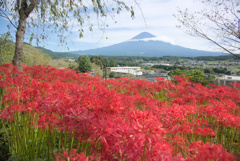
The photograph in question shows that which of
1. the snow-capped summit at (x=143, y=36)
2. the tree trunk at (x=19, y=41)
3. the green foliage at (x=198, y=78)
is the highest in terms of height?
the snow-capped summit at (x=143, y=36)

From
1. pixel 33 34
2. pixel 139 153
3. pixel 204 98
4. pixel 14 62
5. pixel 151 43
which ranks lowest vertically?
pixel 204 98

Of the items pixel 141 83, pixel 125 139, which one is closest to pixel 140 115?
pixel 125 139

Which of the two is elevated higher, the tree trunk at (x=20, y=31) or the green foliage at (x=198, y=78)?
the tree trunk at (x=20, y=31)

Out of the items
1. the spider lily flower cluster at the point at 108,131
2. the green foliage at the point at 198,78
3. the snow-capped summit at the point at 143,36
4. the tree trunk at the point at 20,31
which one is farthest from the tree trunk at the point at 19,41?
the snow-capped summit at the point at 143,36

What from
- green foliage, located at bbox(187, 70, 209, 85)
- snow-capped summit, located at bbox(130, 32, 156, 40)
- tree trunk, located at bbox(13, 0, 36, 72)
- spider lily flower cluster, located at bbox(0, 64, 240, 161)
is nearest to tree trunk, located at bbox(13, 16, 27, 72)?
tree trunk, located at bbox(13, 0, 36, 72)

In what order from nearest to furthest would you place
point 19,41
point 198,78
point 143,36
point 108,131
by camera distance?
1. point 108,131
2. point 19,41
3. point 198,78
4. point 143,36

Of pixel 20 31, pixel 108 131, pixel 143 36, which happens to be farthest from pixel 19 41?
pixel 143 36

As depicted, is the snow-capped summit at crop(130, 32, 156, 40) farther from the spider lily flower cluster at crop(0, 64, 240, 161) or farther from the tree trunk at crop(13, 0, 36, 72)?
the spider lily flower cluster at crop(0, 64, 240, 161)

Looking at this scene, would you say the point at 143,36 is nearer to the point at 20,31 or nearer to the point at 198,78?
the point at 198,78

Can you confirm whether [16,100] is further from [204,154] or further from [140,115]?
[204,154]

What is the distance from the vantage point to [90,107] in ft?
4.26

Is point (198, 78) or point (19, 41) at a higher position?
point (19, 41)

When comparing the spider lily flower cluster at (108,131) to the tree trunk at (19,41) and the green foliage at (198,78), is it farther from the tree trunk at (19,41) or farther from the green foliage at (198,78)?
the green foliage at (198,78)

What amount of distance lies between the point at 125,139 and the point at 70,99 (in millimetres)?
687
